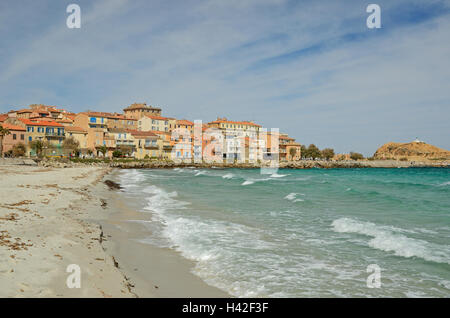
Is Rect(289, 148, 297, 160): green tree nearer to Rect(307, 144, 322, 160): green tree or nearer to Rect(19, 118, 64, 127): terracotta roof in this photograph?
Rect(307, 144, 322, 160): green tree

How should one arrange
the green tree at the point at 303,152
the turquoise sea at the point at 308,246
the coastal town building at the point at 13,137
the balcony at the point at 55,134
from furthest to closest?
the green tree at the point at 303,152 → the balcony at the point at 55,134 → the coastal town building at the point at 13,137 → the turquoise sea at the point at 308,246

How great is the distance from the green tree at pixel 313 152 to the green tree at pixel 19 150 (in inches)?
4638

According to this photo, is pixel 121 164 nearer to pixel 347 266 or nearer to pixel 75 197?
pixel 75 197

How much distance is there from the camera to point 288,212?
20.0 m

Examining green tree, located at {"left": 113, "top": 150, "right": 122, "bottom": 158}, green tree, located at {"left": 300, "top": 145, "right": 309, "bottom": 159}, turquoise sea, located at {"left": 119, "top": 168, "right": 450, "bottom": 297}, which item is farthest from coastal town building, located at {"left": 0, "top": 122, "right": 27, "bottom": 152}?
green tree, located at {"left": 300, "top": 145, "right": 309, "bottom": 159}

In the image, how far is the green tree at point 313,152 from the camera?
525 ft

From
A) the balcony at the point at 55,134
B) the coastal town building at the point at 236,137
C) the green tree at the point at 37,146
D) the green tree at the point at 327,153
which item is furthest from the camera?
the green tree at the point at 327,153

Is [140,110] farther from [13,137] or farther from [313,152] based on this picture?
[313,152]

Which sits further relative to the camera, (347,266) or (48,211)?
(48,211)

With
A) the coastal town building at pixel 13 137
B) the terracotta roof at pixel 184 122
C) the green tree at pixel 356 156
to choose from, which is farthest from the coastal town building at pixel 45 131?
the green tree at pixel 356 156

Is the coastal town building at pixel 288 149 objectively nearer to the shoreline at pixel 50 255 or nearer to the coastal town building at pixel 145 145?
the coastal town building at pixel 145 145

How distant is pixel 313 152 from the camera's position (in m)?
161
